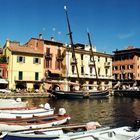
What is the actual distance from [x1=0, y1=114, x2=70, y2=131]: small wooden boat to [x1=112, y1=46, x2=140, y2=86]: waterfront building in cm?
7258

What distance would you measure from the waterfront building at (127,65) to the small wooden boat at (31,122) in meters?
A: 72.6

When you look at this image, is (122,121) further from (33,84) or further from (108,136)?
(33,84)

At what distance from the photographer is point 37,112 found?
84.5 ft

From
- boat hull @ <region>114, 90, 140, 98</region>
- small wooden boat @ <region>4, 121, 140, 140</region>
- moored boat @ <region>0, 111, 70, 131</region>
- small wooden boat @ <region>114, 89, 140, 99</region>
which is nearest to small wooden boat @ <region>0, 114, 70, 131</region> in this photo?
moored boat @ <region>0, 111, 70, 131</region>

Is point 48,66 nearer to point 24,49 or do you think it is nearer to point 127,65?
point 24,49

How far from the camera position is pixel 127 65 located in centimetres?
9644

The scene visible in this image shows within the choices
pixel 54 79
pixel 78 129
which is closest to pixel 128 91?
pixel 54 79

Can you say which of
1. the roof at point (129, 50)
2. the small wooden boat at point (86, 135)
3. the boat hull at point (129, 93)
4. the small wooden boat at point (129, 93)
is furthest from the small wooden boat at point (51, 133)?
the roof at point (129, 50)

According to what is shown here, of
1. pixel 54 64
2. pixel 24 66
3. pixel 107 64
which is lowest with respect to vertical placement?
pixel 24 66

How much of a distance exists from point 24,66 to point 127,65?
38.7 metres

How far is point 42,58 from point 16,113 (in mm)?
50276

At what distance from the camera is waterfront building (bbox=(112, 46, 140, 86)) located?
308 ft

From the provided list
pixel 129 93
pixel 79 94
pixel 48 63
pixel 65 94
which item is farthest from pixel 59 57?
pixel 129 93

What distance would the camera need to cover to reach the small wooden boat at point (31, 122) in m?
20.2
